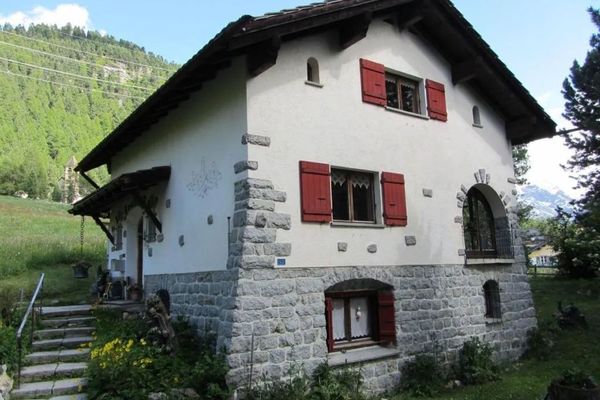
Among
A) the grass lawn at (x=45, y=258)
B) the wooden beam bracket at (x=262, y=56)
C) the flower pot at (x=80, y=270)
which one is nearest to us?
the wooden beam bracket at (x=262, y=56)

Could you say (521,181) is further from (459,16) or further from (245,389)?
(245,389)

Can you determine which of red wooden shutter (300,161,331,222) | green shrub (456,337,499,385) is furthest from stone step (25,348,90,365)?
green shrub (456,337,499,385)

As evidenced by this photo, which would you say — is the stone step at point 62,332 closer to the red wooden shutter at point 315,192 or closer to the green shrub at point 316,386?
the green shrub at point 316,386

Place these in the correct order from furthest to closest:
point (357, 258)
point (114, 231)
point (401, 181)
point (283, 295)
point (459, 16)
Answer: point (114, 231) < point (459, 16) < point (401, 181) < point (357, 258) < point (283, 295)

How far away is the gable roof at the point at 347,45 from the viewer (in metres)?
7.02

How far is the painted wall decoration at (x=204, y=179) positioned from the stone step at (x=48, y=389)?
358 centimetres

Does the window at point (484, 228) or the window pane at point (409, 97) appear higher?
the window pane at point (409, 97)

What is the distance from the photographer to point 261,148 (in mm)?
7422

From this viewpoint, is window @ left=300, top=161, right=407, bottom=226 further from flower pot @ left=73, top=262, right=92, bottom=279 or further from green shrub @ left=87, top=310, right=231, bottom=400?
flower pot @ left=73, top=262, right=92, bottom=279

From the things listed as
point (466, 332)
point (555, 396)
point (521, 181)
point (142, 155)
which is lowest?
point (555, 396)

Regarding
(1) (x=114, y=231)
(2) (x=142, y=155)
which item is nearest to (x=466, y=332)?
(2) (x=142, y=155)

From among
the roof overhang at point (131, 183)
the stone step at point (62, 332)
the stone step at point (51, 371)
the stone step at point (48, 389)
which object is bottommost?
the stone step at point (48, 389)

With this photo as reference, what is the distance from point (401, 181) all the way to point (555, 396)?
439 cm

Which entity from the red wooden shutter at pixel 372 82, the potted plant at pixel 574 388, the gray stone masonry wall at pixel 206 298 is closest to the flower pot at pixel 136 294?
the gray stone masonry wall at pixel 206 298
